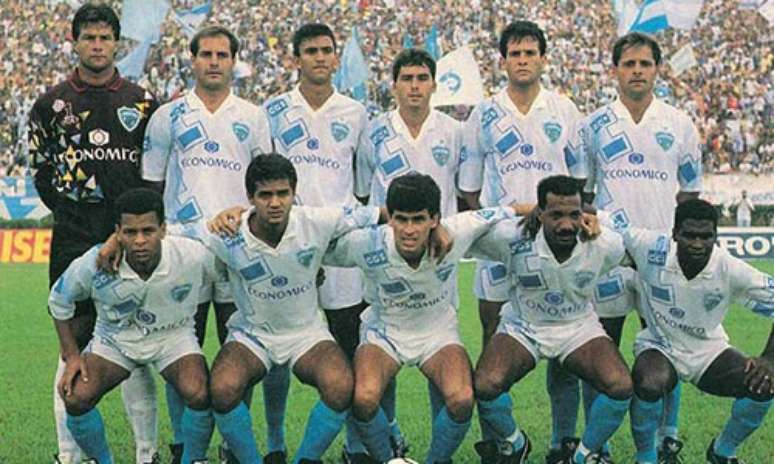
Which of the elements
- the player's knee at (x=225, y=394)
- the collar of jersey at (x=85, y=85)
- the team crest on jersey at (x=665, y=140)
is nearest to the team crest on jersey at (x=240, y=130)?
the collar of jersey at (x=85, y=85)

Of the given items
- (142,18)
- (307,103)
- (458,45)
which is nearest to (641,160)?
(307,103)

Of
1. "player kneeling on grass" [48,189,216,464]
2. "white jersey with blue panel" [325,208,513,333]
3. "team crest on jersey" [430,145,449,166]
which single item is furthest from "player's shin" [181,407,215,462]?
"team crest on jersey" [430,145,449,166]

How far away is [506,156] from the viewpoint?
5.43m

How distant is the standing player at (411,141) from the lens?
17.8 ft

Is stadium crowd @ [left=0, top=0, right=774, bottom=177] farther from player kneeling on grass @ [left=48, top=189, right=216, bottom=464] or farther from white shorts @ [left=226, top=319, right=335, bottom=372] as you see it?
white shorts @ [left=226, top=319, right=335, bottom=372]

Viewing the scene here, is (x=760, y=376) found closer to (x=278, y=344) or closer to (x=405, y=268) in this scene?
(x=405, y=268)

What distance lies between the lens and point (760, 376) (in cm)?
489

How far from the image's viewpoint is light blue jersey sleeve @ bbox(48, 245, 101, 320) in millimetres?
4770

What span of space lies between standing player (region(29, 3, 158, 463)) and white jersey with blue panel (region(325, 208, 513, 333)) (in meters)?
1.10

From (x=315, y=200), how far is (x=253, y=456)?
1351mm

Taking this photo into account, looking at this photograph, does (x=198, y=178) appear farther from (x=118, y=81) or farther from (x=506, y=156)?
(x=506, y=156)

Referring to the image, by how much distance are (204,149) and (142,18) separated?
366 inches

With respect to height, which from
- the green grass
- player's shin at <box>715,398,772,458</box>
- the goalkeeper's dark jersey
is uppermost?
the goalkeeper's dark jersey

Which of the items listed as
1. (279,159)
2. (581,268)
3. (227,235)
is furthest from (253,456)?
(581,268)
